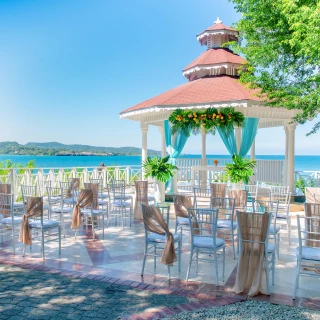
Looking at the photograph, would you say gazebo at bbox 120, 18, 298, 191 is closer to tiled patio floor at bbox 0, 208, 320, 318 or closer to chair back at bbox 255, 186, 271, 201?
chair back at bbox 255, 186, 271, 201

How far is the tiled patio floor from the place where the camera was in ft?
13.5

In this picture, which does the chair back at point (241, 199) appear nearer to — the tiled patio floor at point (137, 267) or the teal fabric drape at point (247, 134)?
the tiled patio floor at point (137, 267)

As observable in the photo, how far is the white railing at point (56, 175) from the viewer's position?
1113 cm

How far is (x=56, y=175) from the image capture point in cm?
1278

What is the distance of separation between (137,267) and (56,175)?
865 cm

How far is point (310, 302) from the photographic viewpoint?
152 inches

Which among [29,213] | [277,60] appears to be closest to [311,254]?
[29,213]

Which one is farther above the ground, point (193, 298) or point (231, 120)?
point (231, 120)

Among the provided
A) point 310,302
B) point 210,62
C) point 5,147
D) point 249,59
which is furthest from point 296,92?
point 5,147

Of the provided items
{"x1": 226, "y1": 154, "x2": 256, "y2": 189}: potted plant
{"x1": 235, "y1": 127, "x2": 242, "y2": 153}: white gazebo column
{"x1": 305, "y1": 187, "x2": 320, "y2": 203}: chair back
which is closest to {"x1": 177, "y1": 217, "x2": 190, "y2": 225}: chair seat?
{"x1": 305, "y1": 187, "x2": 320, "y2": 203}: chair back

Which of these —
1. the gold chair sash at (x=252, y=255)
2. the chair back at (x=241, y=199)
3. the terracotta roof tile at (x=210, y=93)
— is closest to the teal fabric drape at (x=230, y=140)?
the terracotta roof tile at (x=210, y=93)

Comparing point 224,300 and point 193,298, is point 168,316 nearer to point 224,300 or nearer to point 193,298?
point 193,298

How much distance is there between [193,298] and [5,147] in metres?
74.3

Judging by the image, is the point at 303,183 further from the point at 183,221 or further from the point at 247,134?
the point at 183,221
